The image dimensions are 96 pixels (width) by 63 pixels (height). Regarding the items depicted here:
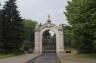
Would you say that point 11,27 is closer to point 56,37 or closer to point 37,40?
point 37,40

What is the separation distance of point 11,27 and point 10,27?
0.28 m

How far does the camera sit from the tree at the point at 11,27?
129 ft

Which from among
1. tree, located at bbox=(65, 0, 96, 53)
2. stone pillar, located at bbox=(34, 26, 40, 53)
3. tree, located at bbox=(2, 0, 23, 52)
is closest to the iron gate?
stone pillar, located at bbox=(34, 26, 40, 53)

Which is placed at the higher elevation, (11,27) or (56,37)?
(11,27)

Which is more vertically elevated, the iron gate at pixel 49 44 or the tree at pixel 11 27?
the tree at pixel 11 27

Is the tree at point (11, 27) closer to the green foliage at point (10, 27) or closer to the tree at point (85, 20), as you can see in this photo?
the green foliage at point (10, 27)

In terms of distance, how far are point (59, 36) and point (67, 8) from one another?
43.4 feet

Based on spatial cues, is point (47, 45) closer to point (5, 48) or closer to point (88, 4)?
point (5, 48)

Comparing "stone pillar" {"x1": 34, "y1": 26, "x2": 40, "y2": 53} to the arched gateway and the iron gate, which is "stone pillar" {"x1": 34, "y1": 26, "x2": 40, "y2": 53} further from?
the iron gate

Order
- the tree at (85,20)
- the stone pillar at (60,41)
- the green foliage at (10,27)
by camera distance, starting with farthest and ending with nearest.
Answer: the stone pillar at (60,41), the green foliage at (10,27), the tree at (85,20)

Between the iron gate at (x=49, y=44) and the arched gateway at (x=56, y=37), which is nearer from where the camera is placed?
A: the arched gateway at (x=56, y=37)

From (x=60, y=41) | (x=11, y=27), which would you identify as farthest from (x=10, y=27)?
(x=60, y=41)

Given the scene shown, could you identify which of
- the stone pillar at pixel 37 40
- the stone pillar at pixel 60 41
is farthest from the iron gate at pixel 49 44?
the stone pillar at pixel 60 41

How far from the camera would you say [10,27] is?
39.6m
